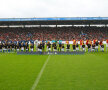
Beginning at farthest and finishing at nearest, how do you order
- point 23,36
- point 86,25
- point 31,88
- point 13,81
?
point 86,25 < point 23,36 < point 13,81 < point 31,88

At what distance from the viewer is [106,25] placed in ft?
142

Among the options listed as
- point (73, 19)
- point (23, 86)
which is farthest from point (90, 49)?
point (73, 19)

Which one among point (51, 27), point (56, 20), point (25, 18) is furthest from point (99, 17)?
point (25, 18)

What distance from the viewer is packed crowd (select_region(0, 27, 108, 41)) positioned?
39.6 m

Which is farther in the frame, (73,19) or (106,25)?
(106,25)

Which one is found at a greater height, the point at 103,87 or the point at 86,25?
the point at 86,25

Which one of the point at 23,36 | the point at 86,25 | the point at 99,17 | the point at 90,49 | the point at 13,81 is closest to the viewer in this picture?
the point at 13,81

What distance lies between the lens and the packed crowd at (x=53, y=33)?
130ft

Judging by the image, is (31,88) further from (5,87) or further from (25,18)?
(25,18)

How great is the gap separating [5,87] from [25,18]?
33450 millimetres

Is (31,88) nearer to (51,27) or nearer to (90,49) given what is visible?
(90,49)

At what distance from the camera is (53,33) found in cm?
4191

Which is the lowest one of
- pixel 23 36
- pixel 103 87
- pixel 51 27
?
pixel 103 87

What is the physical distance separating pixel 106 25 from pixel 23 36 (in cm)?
2561
